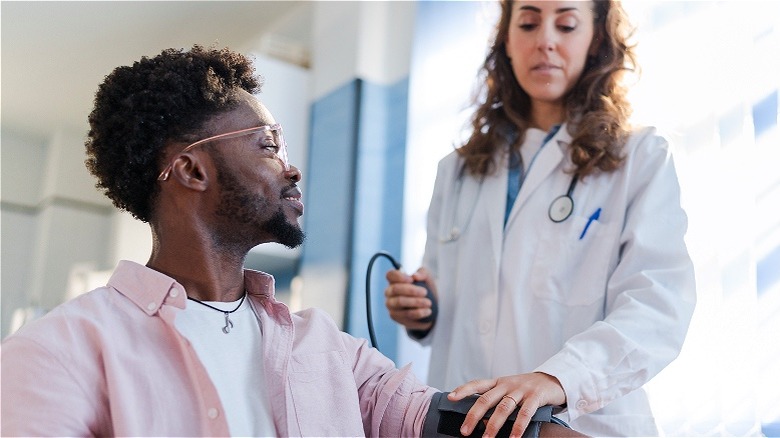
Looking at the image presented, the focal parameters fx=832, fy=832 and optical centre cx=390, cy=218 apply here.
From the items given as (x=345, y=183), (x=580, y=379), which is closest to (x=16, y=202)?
(x=345, y=183)

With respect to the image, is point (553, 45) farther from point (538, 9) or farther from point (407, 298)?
point (407, 298)

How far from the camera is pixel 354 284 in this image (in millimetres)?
2752

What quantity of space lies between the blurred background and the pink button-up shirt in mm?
761

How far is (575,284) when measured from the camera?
5.23ft

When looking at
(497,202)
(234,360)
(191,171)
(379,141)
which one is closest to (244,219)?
(191,171)

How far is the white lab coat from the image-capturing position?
1.41 metres

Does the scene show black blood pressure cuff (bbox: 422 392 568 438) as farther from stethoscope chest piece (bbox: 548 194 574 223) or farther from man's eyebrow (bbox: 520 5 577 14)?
man's eyebrow (bbox: 520 5 577 14)

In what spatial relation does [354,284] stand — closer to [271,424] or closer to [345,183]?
[345,183]

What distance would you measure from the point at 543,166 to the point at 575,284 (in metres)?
0.26

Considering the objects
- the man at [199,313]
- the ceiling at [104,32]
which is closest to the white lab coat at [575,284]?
the man at [199,313]

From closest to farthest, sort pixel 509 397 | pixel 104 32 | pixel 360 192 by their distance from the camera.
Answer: pixel 509 397 → pixel 360 192 → pixel 104 32

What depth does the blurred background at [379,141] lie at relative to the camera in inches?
68.1

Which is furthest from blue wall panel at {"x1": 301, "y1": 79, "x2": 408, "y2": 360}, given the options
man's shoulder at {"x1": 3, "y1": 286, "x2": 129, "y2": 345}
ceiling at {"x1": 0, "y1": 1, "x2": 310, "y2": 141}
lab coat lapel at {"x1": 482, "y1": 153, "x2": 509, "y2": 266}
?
man's shoulder at {"x1": 3, "y1": 286, "x2": 129, "y2": 345}

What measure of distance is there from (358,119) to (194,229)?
5.47ft
